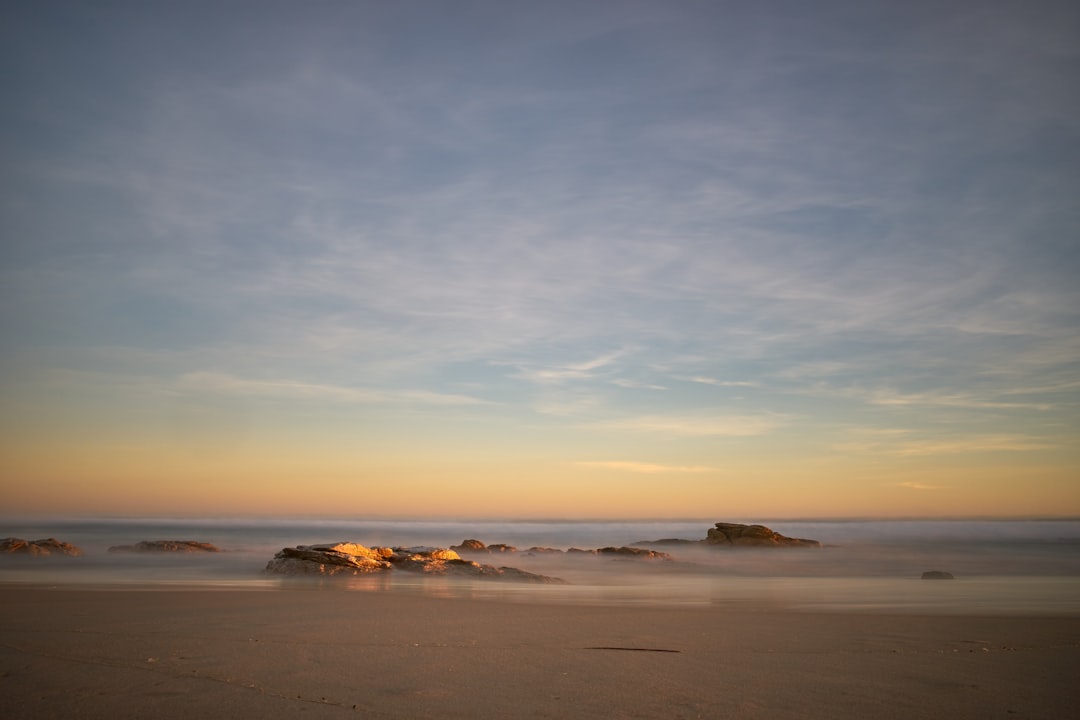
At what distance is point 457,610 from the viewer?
871cm

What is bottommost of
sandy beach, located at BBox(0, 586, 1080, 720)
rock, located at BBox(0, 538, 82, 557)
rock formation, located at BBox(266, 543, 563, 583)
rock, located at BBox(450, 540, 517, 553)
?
rock, located at BBox(450, 540, 517, 553)

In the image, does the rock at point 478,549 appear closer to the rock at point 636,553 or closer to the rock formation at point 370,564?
the rock at point 636,553

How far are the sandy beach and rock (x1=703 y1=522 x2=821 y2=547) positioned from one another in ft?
80.6

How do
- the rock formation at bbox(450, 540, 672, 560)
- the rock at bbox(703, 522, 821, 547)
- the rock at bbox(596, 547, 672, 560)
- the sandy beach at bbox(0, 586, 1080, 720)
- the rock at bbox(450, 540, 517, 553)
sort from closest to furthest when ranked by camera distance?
the sandy beach at bbox(0, 586, 1080, 720), the rock at bbox(596, 547, 672, 560), the rock formation at bbox(450, 540, 672, 560), the rock at bbox(450, 540, 517, 553), the rock at bbox(703, 522, 821, 547)

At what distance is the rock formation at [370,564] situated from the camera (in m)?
15.4

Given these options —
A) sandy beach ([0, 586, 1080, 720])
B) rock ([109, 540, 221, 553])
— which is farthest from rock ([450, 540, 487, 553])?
sandy beach ([0, 586, 1080, 720])

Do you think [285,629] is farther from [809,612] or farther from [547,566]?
[547,566]

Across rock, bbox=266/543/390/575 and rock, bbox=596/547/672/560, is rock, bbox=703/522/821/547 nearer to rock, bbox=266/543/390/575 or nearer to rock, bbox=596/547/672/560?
rock, bbox=596/547/672/560

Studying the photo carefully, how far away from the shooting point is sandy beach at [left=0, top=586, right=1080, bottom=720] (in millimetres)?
4188

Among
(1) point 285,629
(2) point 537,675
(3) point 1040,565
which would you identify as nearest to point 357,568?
(1) point 285,629

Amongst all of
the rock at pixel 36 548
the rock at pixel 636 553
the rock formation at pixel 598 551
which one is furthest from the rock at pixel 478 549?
the rock at pixel 36 548

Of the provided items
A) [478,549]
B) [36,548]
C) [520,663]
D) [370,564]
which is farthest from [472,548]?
[520,663]

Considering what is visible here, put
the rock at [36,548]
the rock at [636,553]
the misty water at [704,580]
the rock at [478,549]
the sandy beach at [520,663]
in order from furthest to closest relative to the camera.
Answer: the rock at [478,549]
the rock at [636,553]
the rock at [36,548]
the misty water at [704,580]
the sandy beach at [520,663]

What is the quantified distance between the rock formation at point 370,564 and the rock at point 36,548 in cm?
1060
